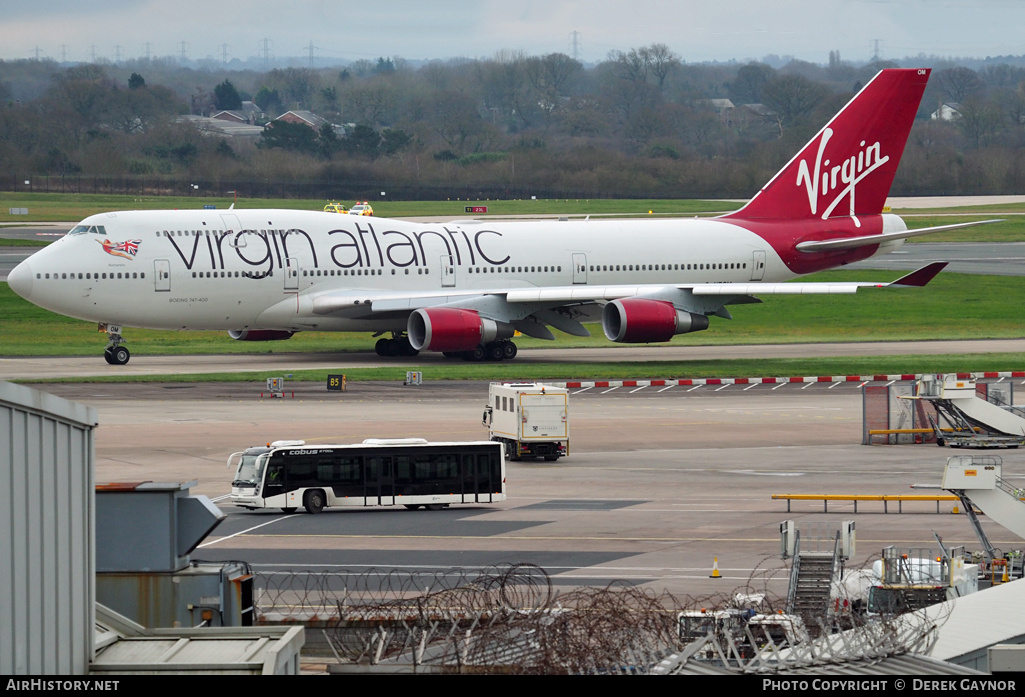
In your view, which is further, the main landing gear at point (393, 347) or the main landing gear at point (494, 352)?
the main landing gear at point (393, 347)

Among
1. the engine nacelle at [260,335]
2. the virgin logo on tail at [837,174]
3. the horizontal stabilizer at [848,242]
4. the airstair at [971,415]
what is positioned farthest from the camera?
the virgin logo on tail at [837,174]

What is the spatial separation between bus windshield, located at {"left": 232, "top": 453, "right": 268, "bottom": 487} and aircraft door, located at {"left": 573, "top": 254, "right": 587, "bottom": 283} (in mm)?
29960

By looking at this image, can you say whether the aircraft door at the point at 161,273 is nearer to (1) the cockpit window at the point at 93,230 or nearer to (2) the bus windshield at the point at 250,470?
(1) the cockpit window at the point at 93,230

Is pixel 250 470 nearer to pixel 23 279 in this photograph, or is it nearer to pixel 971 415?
pixel 971 415

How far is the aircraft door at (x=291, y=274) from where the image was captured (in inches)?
2329

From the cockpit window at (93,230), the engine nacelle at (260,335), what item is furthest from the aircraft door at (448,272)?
the cockpit window at (93,230)

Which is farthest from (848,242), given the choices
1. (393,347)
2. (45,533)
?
(45,533)

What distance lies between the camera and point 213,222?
193ft

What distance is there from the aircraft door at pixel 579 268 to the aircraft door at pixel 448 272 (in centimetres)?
541

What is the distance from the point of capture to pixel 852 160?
66.6 metres

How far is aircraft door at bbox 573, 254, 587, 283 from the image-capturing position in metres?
63.6

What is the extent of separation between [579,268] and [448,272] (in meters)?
5.82

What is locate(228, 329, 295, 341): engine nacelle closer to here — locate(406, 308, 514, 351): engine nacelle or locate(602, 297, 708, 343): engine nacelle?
locate(406, 308, 514, 351): engine nacelle

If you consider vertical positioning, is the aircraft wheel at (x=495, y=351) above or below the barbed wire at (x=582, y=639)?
above
